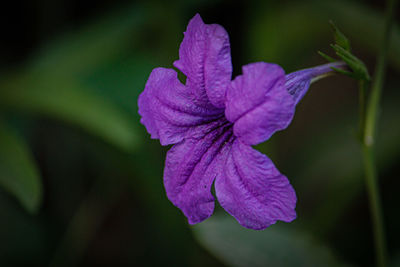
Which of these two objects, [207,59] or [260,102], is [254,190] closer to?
[260,102]

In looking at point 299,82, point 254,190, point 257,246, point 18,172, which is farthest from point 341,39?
point 18,172

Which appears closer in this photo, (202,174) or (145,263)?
(202,174)

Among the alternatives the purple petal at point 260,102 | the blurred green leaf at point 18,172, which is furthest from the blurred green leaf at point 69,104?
the purple petal at point 260,102

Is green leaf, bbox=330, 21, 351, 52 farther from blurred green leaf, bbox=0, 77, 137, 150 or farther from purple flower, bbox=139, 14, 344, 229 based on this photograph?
blurred green leaf, bbox=0, 77, 137, 150

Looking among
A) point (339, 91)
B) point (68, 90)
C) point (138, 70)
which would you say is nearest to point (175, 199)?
point (68, 90)

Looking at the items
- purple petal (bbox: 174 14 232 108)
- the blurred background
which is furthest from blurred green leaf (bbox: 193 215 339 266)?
purple petal (bbox: 174 14 232 108)

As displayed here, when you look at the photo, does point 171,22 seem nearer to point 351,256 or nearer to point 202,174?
point 202,174
